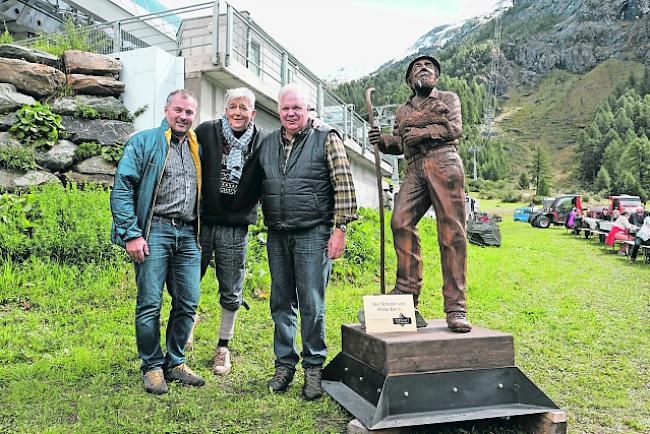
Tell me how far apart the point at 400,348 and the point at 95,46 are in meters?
9.58

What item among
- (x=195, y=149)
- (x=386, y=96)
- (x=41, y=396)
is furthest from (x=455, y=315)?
(x=386, y=96)

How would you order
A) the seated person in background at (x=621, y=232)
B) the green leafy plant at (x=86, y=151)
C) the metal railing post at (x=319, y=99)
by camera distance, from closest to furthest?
the green leafy plant at (x=86, y=151)
the metal railing post at (x=319, y=99)
the seated person in background at (x=621, y=232)

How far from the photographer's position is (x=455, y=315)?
11.0ft

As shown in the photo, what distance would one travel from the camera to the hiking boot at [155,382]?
3573 millimetres

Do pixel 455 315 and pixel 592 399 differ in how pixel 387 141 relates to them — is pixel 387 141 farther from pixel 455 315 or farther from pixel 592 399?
pixel 592 399

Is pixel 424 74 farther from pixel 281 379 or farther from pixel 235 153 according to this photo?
pixel 281 379

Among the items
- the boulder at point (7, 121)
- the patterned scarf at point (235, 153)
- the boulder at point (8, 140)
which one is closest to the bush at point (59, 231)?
the boulder at point (8, 140)

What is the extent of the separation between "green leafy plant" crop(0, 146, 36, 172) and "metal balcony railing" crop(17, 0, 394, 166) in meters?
2.99

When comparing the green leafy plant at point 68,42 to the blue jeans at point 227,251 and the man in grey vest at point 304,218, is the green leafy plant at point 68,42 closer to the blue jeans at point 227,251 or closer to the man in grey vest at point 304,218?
the blue jeans at point 227,251

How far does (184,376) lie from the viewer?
379 centimetres

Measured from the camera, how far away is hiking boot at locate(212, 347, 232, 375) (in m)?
4.11

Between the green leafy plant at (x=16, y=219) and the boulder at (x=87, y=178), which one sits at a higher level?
the boulder at (x=87, y=178)

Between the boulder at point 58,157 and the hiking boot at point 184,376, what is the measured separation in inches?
216

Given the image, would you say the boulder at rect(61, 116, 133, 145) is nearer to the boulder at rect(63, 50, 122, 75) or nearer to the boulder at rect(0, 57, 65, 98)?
the boulder at rect(0, 57, 65, 98)
